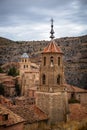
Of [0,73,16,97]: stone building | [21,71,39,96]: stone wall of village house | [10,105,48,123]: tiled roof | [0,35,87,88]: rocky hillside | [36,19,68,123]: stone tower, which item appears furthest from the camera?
[0,35,87,88]: rocky hillside

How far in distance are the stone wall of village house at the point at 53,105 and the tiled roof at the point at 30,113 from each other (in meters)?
0.79

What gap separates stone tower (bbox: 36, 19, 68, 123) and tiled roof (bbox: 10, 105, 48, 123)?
972 millimetres

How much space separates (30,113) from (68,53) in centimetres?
9847

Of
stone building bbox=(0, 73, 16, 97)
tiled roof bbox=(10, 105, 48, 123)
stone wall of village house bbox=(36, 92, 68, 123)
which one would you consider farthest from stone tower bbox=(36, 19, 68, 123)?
stone building bbox=(0, 73, 16, 97)

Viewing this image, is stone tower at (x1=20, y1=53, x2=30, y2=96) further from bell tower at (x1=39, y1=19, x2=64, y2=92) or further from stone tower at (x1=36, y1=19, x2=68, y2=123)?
stone tower at (x1=36, y1=19, x2=68, y2=123)

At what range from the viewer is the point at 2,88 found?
74.5 meters

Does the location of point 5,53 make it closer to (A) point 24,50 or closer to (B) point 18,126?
(A) point 24,50

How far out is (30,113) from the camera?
3397 cm

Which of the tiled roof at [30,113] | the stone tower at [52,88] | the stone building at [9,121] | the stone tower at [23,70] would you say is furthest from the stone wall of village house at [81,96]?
the stone building at [9,121]

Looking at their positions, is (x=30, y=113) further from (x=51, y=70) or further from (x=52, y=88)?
(x=51, y=70)

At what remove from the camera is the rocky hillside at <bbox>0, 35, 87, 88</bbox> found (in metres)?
102

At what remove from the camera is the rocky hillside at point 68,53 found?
4012 inches

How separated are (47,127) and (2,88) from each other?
42.4 meters

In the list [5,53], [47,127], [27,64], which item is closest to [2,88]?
[27,64]
